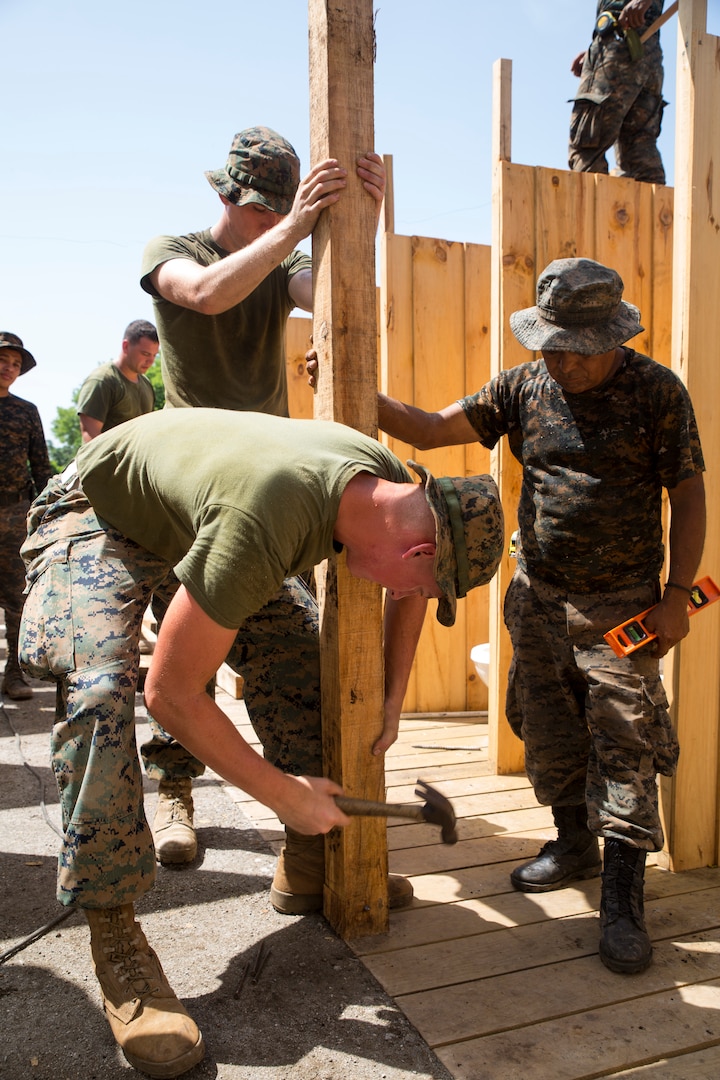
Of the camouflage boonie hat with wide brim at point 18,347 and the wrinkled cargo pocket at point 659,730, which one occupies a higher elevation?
the camouflage boonie hat with wide brim at point 18,347

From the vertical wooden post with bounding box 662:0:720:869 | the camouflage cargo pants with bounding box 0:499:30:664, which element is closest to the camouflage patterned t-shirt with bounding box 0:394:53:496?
the camouflage cargo pants with bounding box 0:499:30:664

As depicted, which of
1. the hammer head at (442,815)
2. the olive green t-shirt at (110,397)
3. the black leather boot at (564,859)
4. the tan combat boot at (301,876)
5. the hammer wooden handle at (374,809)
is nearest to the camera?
the hammer wooden handle at (374,809)

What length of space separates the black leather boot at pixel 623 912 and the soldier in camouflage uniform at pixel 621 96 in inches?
146

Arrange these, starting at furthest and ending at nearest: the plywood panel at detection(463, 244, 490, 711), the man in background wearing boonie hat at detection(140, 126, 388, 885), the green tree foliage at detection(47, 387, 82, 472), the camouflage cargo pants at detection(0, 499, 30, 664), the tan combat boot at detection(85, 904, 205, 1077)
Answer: the green tree foliage at detection(47, 387, 82, 472) → the camouflage cargo pants at detection(0, 499, 30, 664) → the plywood panel at detection(463, 244, 490, 711) → the man in background wearing boonie hat at detection(140, 126, 388, 885) → the tan combat boot at detection(85, 904, 205, 1077)

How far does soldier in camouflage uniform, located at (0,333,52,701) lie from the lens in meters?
4.82

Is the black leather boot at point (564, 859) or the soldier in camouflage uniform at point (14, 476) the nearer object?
the black leather boot at point (564, 859)

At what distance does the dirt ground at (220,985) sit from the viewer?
1.71 m

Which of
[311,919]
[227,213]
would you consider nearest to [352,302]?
[227,213]

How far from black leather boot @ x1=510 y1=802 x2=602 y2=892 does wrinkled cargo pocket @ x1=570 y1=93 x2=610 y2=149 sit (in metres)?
3.77

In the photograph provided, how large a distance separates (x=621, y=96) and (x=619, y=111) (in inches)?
3.0

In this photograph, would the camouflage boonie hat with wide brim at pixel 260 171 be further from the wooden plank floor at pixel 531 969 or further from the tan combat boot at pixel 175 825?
the wooden plank floor at pixel 531 969

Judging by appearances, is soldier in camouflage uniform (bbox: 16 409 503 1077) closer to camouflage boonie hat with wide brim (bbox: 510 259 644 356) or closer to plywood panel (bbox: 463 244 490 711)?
camouflage boonie hat with wide brim (bbox: 510 259 644 356)

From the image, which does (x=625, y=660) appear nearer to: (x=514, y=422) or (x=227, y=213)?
(x=514, y=422)

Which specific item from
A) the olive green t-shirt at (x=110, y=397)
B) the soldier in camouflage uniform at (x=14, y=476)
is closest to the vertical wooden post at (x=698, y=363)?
the olive green t-shirt at (x=110, y=397)
